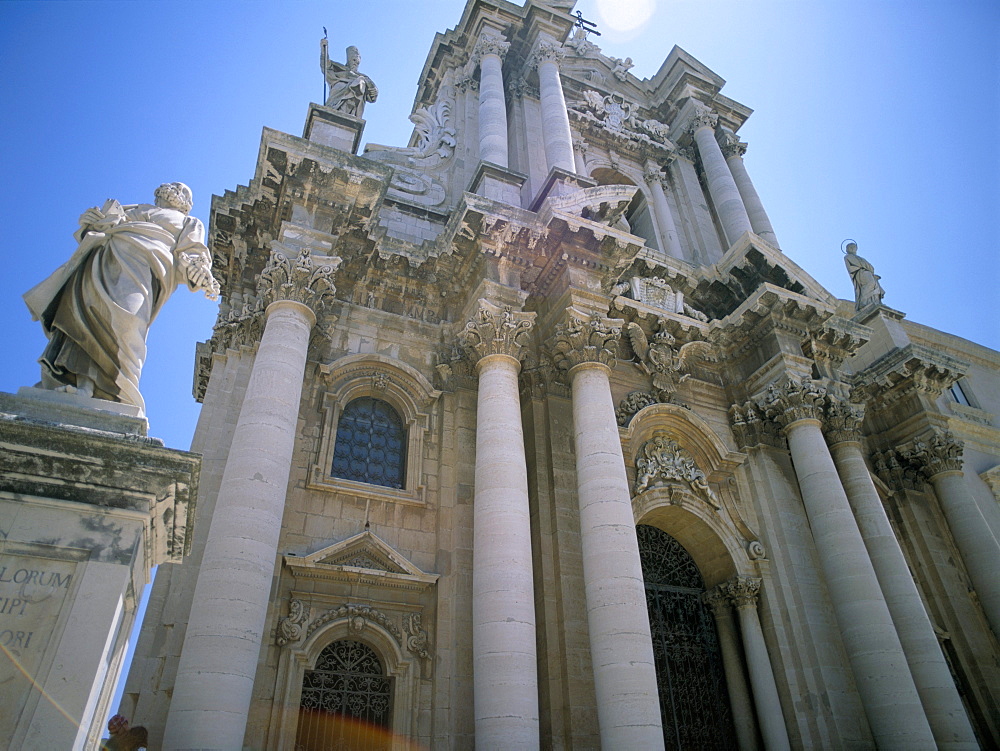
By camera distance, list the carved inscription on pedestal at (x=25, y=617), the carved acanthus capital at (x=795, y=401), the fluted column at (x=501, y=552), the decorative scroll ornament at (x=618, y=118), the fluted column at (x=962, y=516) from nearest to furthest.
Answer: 1. the carved inscription on pedestal at (x=25, y=617)
2. the fluted column at (x=501, y=552)
3. the carved acanthus capital at (x=795, y=401)
4. the fluted column at (x=962, y=516)
5. the decorative scroll ornament at (x=618, y=118)

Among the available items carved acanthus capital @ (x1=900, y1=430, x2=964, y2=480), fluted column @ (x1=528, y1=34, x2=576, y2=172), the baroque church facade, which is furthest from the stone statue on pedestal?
fluted column @ (x1=528, y1=34, x2=576, y2=172)

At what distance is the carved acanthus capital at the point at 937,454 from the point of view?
14.9m

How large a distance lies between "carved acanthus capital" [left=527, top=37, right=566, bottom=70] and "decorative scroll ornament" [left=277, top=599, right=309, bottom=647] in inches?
567

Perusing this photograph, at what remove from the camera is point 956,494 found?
578 inches

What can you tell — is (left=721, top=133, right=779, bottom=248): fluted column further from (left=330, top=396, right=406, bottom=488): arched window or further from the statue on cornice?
(left=330, top=396, right=406, bottom=488): arched window

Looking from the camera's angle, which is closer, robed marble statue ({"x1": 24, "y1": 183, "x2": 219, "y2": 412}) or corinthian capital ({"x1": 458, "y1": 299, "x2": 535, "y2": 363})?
robed marble statue ({"x1": 24, "y1": 183, "x2": 219, "y2": 412})

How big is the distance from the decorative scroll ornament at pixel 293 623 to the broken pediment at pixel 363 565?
401 millimetres

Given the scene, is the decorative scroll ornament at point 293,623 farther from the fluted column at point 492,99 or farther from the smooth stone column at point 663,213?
the smooth stone column at point 663,213

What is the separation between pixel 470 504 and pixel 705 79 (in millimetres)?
16726

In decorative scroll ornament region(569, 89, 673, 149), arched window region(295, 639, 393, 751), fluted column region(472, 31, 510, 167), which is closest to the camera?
arched window region(295, 639, 393, 751)

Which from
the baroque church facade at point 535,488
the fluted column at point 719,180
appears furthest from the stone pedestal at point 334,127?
the fluted column at point 719,180

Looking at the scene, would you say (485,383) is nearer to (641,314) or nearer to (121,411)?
Answer: (641,314)

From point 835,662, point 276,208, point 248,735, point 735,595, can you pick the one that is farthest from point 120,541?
point 835,662

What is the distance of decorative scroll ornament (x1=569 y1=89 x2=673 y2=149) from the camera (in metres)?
19.5
